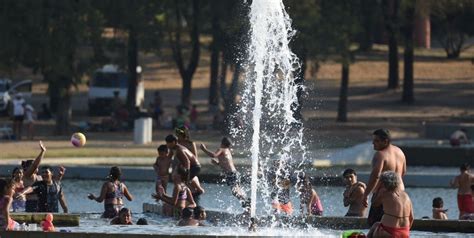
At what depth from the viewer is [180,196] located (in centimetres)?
2292

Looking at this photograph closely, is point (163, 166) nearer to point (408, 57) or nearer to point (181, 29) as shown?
point (181, 29)

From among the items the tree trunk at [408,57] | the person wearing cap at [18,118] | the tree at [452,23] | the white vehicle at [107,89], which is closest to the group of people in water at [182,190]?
the person wearing cap at [18,118]

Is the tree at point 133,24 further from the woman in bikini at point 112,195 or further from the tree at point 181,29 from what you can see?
the woman in bikini at point 112,195

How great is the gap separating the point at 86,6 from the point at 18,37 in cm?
249

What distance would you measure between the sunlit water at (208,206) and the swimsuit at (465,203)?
267cm

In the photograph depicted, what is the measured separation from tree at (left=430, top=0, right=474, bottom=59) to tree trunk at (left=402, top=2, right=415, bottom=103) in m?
0.93

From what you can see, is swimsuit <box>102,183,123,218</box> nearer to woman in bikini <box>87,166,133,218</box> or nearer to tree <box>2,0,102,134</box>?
woman in bikini <box>87,166,133,218</box>

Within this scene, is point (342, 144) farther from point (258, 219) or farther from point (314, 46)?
point (258, 219)

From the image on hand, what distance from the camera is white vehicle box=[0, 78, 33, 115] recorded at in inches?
2296

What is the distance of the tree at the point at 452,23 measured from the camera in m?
55.7

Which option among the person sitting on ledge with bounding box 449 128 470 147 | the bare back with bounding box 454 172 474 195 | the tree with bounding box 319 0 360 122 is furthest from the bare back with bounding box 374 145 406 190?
the tree with bounding box 319 0 360 122

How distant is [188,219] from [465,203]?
6428mm

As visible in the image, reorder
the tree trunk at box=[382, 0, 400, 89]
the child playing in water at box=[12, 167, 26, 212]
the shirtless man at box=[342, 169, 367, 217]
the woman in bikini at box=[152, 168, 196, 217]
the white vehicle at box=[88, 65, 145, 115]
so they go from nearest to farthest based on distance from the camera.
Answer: the shirtless man at box=[342, 169, 367, 217]
the child playing in water at box=[12, 167, 26, 212]
the woman in bikini at box=[152, 168, 196, 217]
the tree trunk at box=[382, 0, 400, 89]
the white vehicle at box=[88, 65, 145, 115]

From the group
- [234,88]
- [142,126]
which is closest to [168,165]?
[142,126]
